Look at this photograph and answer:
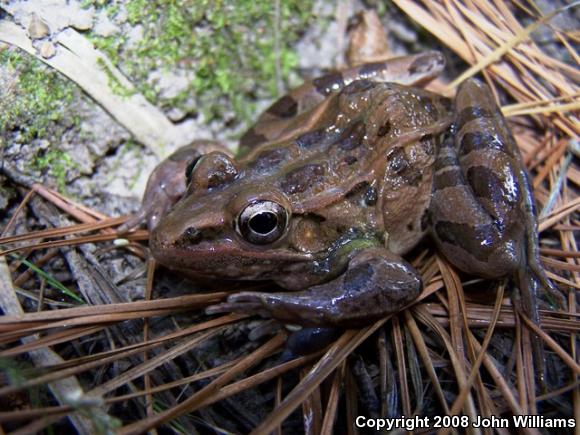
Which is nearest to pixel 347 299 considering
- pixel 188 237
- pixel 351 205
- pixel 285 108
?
pixel 351 205

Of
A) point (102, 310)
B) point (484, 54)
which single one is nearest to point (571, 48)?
point (484, 54)

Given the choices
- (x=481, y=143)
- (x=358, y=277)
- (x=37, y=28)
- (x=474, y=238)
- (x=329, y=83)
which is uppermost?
(x=329, y=83)

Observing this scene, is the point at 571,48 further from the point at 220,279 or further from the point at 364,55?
the point at 220,279

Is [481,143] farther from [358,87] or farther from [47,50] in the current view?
[47,50]

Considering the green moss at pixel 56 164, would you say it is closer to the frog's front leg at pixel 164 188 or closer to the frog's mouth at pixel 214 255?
the frog's front leg at pixel 164 188

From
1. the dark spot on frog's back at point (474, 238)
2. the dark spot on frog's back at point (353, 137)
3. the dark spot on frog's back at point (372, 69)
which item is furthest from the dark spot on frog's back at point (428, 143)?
the dark spot on frog's back at point (372, 69)

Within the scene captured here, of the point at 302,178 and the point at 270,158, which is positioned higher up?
the point at 270,158
